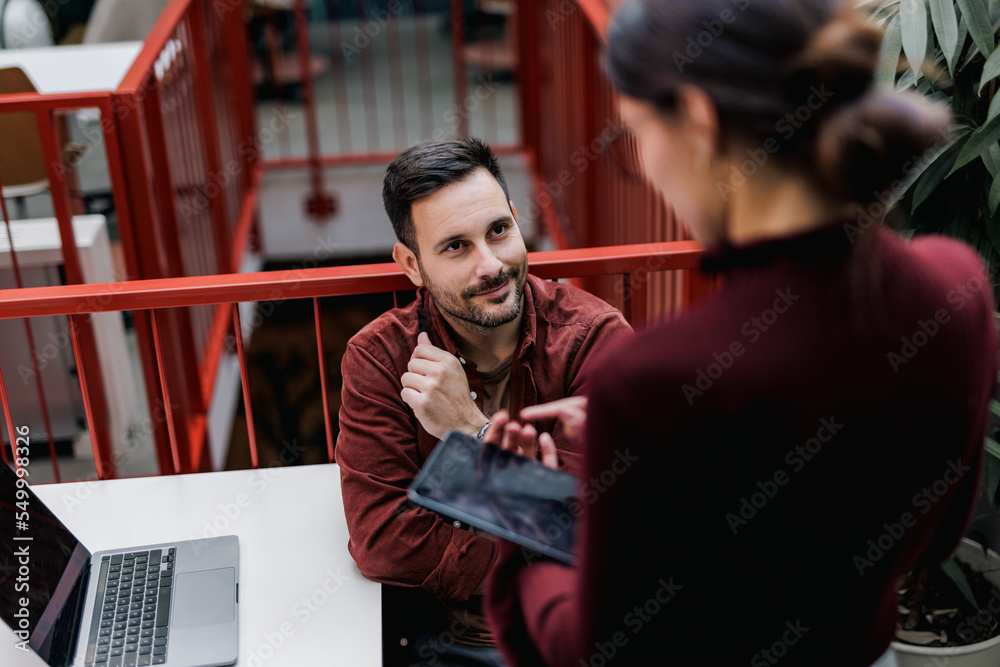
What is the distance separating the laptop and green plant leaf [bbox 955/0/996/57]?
4.87 ft

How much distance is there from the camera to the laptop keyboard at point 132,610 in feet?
4.33

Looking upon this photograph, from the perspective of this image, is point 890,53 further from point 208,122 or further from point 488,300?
point 208,122

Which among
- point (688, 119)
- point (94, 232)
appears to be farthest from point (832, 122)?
point (94, 232)

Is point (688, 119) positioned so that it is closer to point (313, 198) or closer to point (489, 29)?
point (313, 198)

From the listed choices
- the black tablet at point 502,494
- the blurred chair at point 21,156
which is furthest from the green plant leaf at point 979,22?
the blurred chair at point 21,156

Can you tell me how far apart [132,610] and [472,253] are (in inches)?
29.3

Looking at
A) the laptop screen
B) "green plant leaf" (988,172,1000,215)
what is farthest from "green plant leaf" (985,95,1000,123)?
the laptop screen

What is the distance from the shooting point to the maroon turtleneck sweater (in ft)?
2.37

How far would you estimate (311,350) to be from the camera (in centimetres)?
428

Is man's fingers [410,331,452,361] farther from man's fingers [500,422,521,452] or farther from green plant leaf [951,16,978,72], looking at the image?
green plant leaf [951,16,978,72]

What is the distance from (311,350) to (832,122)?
374 centimetres

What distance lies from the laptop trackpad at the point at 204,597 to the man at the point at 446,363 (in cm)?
20

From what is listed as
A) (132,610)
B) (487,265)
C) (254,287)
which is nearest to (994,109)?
(487,265)

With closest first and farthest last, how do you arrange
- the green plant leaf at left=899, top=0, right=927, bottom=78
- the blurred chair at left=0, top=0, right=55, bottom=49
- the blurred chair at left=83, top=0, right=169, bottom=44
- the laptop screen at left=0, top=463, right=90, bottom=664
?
1. the laptop screen at left=0, top=463, right=90, bottom=664
2. the green plant leaf at left=899, top=0, right=927, bottom=78
3. the blurred chair at left=0, top=0, right=55, bottom=49
4. the blurred chair at left=83, top=0, right=169, bottom=44
